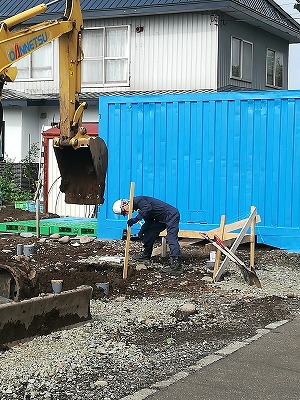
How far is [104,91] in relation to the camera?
26312 mm

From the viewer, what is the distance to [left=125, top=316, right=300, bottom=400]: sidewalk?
21.6 ft

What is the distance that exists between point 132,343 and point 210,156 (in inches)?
335

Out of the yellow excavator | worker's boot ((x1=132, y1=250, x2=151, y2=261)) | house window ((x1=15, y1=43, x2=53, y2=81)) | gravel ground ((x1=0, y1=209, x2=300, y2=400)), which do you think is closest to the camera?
gravel ground ((x1=0, y1=209, x2=300, y2=400))

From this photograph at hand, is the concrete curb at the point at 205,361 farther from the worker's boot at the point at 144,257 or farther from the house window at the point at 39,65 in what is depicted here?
the house window at the point at 39,65

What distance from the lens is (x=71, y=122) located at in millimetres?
11703

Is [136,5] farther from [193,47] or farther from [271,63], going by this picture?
[271,63]

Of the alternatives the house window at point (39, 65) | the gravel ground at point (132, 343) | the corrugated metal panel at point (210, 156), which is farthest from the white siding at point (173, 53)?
the gravel ground at point (132, 343)

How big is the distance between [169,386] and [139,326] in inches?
98.8

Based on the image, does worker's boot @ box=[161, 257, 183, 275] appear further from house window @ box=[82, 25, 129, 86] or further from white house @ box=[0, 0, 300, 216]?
house window @ box=[82, 25, 129, 86]

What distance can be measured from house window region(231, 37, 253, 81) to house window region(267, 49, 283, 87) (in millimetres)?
1922

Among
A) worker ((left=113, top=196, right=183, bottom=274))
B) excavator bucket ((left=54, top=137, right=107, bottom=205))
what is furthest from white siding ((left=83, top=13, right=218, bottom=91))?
excavator bucket ((left=54, top=137, right=107, bottom=205))

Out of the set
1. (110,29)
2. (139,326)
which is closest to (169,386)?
(139,326)

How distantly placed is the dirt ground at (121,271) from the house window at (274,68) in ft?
47.6

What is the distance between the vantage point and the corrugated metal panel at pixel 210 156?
15.7 metres
